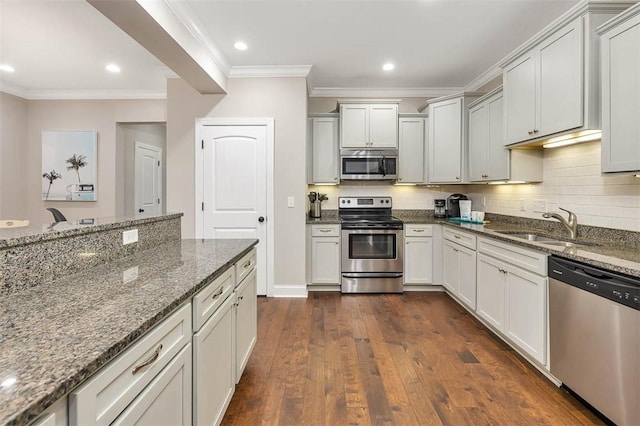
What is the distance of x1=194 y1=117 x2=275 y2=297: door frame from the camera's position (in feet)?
12.6

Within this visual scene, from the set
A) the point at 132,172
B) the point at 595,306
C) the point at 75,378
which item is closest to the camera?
the point at 75,378

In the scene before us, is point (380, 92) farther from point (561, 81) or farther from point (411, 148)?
point (561, 81)

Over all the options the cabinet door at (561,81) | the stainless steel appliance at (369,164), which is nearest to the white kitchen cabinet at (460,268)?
the stainless steel appliance at (369,164)

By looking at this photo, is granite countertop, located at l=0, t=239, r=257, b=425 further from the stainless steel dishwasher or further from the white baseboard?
the white baseboard

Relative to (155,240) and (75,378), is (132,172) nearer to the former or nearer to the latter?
(155,240)

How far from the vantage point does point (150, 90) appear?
4641 mm

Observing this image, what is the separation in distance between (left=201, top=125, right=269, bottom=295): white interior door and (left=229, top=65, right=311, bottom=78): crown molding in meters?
0.63

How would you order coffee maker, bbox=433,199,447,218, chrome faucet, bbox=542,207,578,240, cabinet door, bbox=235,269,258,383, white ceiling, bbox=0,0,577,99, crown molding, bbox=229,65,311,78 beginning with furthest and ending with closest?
1. coffee maker, bbox=433,199,447,218
2. crown molding, bbox=229,65,311,78
3. white ceiling, bbox=0,0,577,99
4. chrome faucet, bbox=542,207,578,240
5. cabinet door, bbox=235,269,258,383

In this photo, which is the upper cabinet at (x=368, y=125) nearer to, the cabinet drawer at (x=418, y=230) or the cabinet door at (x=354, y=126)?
the cabinet door at (x=354, y=126)

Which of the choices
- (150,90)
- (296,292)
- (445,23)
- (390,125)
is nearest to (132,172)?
(150,90)

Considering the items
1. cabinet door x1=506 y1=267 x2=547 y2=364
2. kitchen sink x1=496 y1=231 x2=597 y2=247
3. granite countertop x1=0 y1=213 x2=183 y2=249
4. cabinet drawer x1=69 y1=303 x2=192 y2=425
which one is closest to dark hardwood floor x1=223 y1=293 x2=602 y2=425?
cabinet door x1=506 y1=267 x2=547 y2=364

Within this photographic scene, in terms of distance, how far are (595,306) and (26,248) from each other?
2665 millimetres

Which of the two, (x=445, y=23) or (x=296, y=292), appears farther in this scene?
(x=296, y=292)

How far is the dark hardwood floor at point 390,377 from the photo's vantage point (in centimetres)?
181
